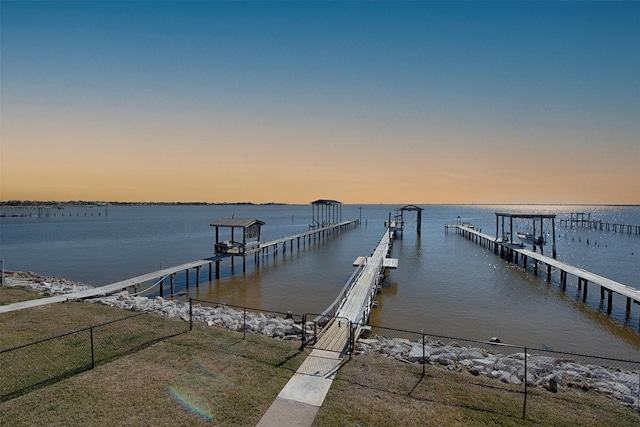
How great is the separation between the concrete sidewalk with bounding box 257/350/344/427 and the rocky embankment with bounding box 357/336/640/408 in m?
2.01

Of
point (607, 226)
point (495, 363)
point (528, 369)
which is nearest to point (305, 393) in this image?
point (495, 363)

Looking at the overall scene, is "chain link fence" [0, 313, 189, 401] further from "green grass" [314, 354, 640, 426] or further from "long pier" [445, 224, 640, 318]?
"long pier" [445, 224, 640, 318]

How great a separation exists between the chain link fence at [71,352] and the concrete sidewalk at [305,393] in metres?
4.56

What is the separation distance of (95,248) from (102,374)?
4114 cm

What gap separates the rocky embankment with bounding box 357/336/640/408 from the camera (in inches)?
383

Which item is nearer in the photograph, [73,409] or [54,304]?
[73,409]

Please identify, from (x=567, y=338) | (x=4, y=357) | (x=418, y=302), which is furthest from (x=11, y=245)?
(x=567, y=338)

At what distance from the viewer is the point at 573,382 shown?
397 inches

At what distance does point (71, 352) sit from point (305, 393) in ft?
22.4

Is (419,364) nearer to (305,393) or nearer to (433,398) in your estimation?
(433,398)

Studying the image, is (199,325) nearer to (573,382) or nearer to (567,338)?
(573,382)

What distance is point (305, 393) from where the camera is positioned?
27.0 ft

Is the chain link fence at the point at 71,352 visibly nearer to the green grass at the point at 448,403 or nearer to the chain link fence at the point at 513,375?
the green grass at the point at 448,403

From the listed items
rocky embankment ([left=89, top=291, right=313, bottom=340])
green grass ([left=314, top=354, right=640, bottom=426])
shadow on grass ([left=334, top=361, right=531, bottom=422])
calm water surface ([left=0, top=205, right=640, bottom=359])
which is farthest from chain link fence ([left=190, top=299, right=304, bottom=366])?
calm water surface ([left=0, top=205, right=640, bottom=359])
